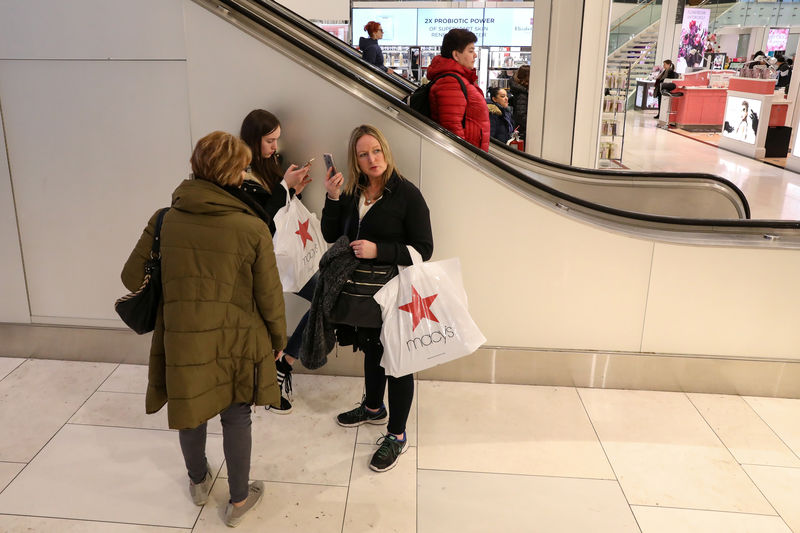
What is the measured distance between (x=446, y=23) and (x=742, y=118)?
6.46 meters

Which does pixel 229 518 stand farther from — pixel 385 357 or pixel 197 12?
pixel 197 12

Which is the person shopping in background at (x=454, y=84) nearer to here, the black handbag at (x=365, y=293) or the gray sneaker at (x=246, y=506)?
the black handbag at (x=365, y=293)

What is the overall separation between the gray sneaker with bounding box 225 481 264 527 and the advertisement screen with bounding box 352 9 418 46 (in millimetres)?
12928

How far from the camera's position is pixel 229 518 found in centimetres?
261

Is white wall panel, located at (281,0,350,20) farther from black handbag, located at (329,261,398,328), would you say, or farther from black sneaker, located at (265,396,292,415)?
black handbag, located at (329,261,398,328)

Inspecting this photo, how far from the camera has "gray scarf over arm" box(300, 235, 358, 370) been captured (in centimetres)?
285

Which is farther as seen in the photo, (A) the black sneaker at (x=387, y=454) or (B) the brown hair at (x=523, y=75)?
(B) the brown hair at (x=523, y=75)

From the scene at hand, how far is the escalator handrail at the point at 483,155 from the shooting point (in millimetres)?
3338

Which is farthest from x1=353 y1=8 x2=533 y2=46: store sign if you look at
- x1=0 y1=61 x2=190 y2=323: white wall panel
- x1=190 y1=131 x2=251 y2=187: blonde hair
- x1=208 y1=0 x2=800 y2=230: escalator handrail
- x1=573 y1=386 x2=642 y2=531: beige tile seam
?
x1=190 y1=131 x2=251 y2=187: blonde hair

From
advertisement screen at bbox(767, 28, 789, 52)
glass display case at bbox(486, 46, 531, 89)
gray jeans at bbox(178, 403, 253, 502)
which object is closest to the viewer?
gray jeans at bbox(178, 403, 253, 502)

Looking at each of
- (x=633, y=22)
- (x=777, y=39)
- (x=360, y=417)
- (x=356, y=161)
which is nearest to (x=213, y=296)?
(x=356, y=161)

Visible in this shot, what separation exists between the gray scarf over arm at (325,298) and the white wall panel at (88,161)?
3.94ft

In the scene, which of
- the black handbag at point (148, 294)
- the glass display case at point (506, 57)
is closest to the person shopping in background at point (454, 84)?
the black handbag at point (148, 294)

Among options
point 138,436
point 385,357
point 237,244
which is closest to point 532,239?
point 385,357
